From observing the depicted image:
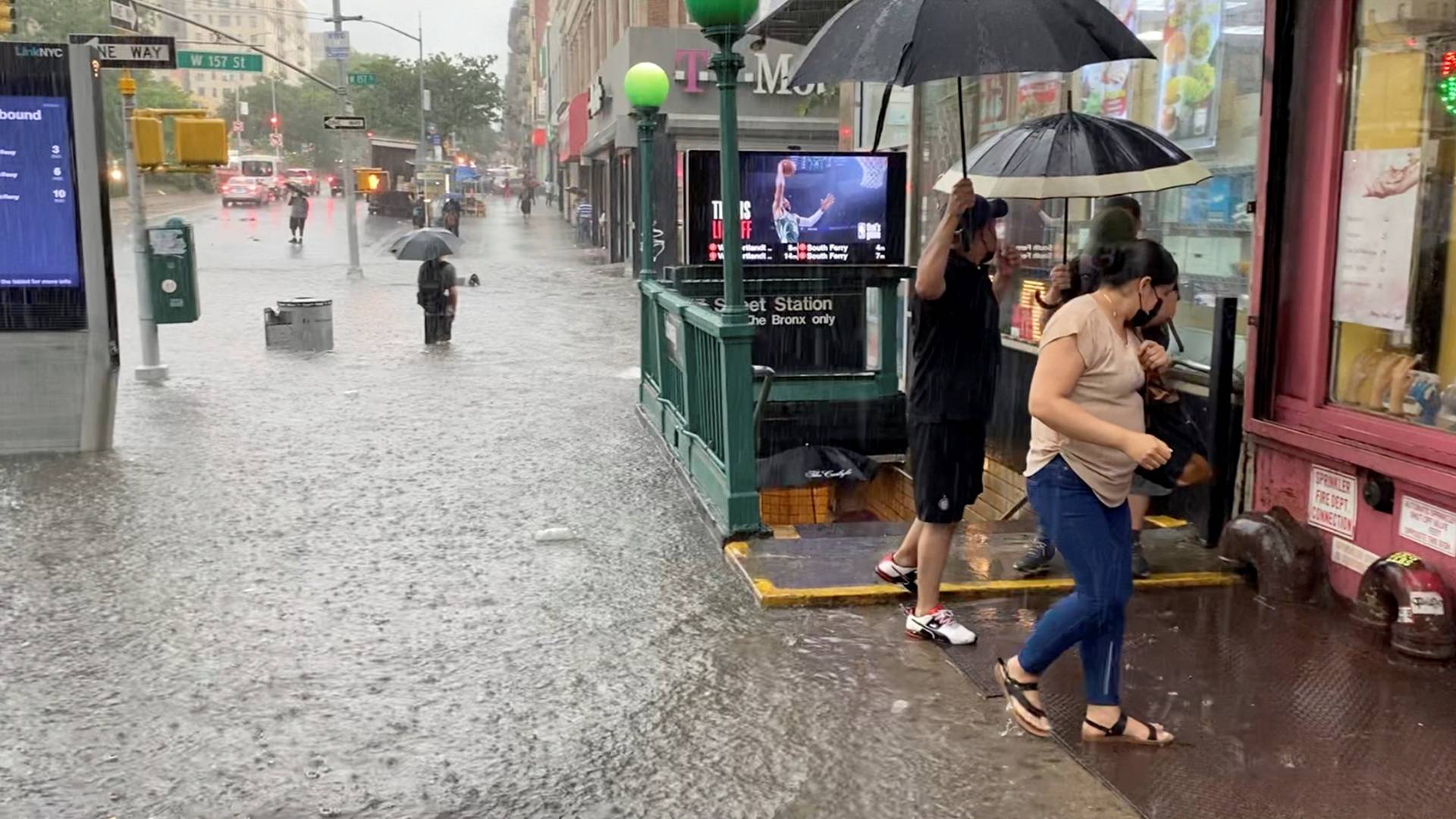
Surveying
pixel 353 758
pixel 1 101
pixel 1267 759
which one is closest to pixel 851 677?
pixel 1267 759

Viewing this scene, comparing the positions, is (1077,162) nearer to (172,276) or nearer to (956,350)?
(956,350)

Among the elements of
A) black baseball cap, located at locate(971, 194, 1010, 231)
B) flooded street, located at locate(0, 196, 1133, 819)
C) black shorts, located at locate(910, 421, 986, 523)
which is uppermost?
black baseball cap, located at locate(971, 194, 1010, 231)

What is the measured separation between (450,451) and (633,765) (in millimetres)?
5401

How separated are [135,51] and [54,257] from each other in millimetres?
2601

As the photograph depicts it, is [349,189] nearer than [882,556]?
No

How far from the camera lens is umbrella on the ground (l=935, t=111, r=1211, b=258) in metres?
6.00

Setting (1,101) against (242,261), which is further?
(242,261)

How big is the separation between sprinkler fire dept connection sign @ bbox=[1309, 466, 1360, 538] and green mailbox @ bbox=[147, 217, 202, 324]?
34.1 feet

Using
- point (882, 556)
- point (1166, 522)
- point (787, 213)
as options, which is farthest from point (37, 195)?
point (1166, 522)

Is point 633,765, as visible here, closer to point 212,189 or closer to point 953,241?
point 953,241

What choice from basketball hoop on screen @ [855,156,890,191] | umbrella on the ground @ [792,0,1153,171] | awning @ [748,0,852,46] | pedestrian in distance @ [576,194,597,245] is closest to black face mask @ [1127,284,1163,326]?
umbrella on the ground @ [792,0,1153,171]

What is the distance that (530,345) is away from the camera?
15.6 metres

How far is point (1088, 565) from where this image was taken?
3871 millimetres

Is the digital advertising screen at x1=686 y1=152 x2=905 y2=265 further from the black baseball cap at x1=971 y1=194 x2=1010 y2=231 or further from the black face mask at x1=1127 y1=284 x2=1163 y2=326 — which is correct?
the black face mask at x1=1127 y1=284 x2=1163 y2=326
